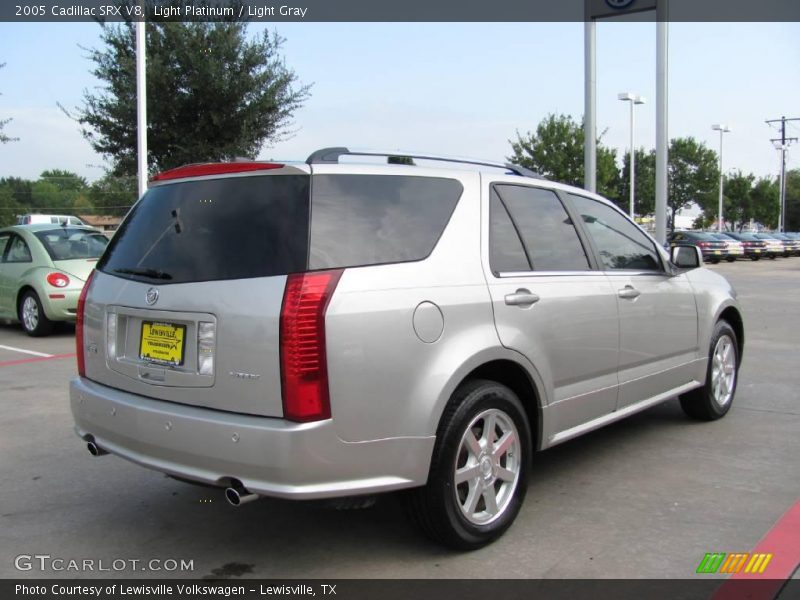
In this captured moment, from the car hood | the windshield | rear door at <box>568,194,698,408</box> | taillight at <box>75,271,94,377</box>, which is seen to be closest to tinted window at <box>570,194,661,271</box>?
rear door at <box>568,194,698,408</box>

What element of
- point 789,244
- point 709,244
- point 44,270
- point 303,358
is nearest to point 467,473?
point 303,358

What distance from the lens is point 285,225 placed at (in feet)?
10.0

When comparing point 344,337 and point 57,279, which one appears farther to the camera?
point 57,279

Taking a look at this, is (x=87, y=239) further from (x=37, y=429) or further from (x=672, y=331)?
(x=672, y=331)

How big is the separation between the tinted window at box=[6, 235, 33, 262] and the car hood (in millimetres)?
555

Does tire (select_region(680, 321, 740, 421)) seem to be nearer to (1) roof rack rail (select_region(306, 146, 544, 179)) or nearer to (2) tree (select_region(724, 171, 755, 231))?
(1) roof rack rail (select_region(306, 146, 544, 179))

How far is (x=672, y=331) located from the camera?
16.2ft

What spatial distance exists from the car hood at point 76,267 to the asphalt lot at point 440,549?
509cm

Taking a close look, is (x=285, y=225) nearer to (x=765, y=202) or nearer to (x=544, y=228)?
(x=544, y=228)

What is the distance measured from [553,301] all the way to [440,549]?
135 centimetres

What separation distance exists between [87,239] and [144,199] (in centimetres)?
810

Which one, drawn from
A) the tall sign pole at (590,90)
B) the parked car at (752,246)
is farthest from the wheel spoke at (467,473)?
the parked car at (752,246)

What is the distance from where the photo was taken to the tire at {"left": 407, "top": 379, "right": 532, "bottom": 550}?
10.5 feet

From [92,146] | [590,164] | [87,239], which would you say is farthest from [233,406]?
[92,146]
